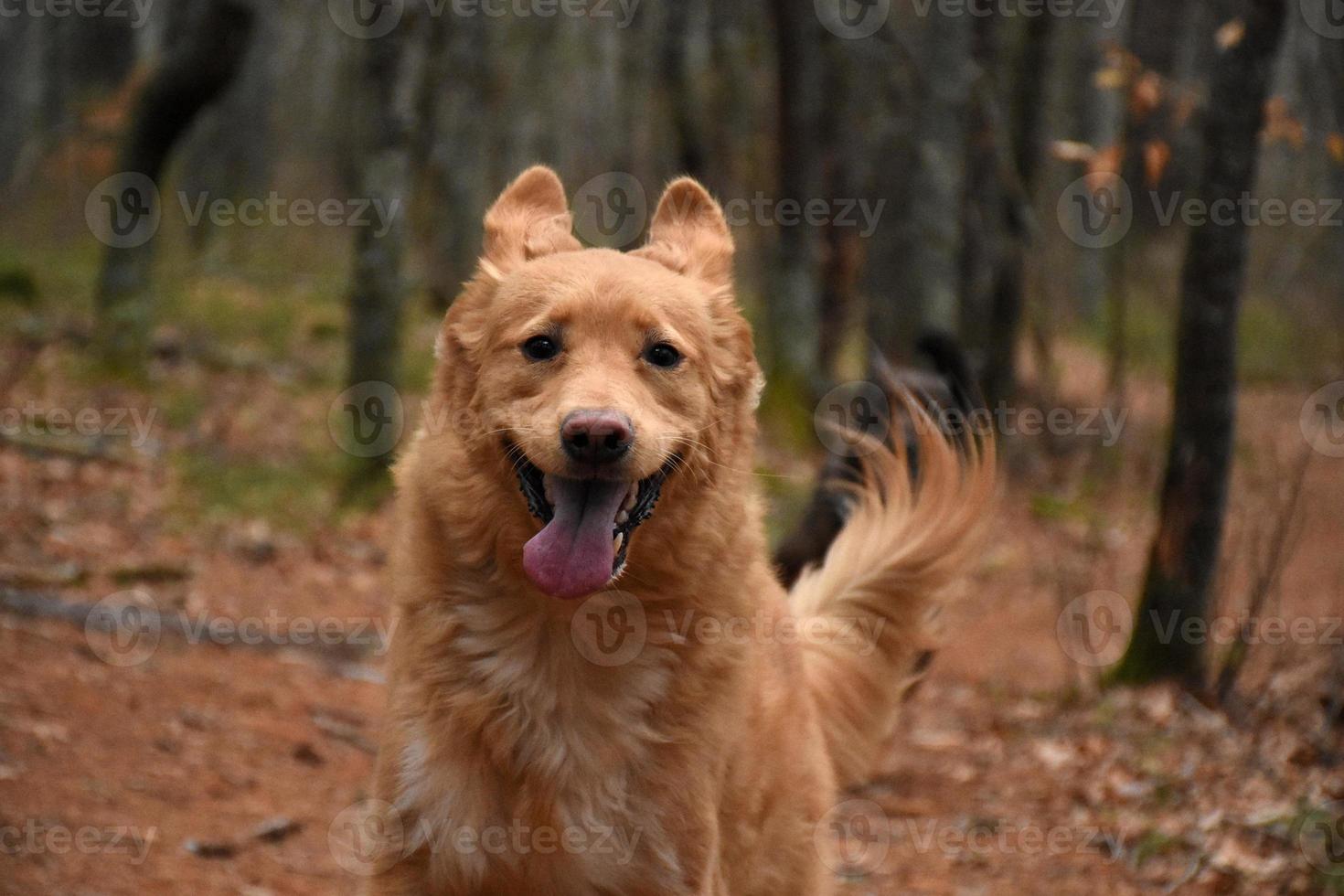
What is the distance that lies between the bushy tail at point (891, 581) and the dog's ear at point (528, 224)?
59.0 inches

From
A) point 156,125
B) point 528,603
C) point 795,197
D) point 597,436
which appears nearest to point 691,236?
point 597,436

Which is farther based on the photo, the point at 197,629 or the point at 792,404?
the point at 792,404

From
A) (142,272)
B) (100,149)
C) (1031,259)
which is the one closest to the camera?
(142,272)

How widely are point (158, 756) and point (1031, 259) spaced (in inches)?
432

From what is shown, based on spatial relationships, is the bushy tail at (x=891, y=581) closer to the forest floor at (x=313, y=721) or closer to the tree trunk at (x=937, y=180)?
the forest floor at (x=313, y=721)

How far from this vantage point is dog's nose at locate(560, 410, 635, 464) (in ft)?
11.1

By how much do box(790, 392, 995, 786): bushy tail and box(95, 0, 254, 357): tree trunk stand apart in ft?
26.3

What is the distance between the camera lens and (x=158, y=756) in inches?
219

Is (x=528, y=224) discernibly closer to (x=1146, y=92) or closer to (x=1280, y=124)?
(x=1146, y=92)

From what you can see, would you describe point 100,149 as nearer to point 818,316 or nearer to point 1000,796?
point 818,316

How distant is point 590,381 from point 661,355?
329mm

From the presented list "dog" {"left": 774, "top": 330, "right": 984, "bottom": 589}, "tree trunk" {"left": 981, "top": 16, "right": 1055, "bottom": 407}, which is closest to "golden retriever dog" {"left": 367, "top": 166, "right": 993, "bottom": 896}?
"dog" {"left": 774, "top": 330, "right": 984, "bottom": 589}

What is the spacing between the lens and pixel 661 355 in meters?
3.89

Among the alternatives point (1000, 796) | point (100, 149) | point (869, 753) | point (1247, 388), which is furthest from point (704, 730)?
point (100, 149)
